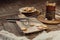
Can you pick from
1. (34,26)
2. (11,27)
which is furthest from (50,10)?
(11,27)

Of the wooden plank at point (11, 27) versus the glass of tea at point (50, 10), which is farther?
the glass of tea at point (50, 10)

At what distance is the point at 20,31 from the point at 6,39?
17 centimetres

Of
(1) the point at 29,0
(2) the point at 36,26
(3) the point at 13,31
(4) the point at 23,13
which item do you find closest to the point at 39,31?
(2) the point at 36,26

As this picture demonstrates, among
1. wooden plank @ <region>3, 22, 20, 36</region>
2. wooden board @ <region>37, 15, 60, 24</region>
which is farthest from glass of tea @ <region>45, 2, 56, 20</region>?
wooden plank @ <region>3, 22, 20, 36</region>

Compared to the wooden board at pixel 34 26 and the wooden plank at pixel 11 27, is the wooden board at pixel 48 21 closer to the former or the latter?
the wooden board at pixel 34 26

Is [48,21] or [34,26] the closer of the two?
[34,26]

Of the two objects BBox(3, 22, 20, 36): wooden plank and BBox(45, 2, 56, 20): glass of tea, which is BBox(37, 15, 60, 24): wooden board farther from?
BBox(3, 22, 20, 36): wooden plank

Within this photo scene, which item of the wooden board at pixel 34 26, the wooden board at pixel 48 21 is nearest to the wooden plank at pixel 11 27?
the wooden board at pixel 34 26

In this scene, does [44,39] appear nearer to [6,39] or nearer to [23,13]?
[6,39]

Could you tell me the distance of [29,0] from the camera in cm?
281

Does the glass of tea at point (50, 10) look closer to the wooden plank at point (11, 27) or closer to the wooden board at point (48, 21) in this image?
the wooden board at point (48, 21)

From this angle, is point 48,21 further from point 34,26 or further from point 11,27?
point 11,27

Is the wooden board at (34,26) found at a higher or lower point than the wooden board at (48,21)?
higher

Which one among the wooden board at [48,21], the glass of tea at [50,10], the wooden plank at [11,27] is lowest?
the wooden board at [48,21]
